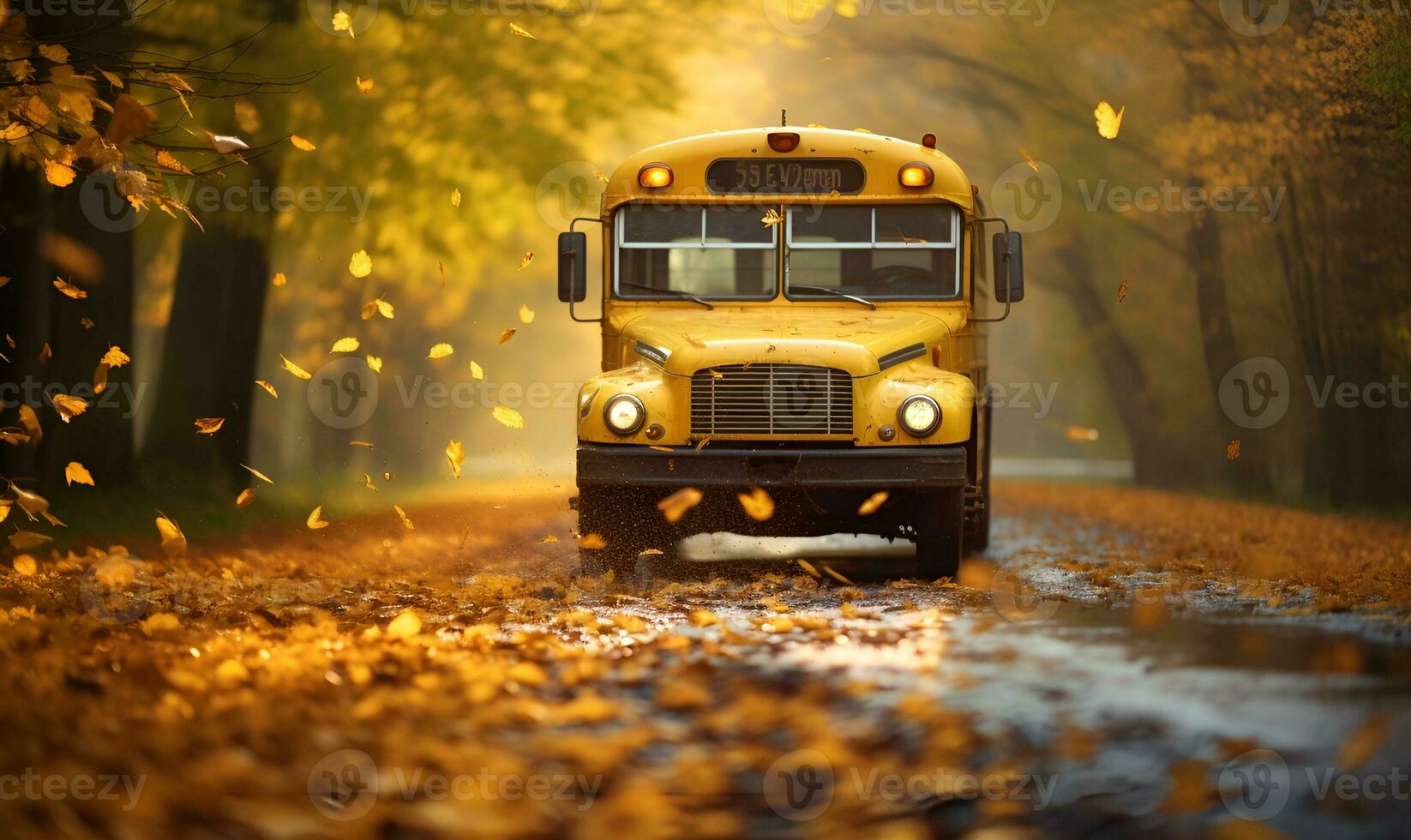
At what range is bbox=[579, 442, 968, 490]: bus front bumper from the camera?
895 cm

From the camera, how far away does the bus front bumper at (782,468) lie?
895cm

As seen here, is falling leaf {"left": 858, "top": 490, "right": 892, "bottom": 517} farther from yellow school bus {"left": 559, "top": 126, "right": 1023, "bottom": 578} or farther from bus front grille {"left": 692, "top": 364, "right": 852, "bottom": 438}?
bus front grille {"left": 692, "top": 364, "right": 852, "bottom": 438}

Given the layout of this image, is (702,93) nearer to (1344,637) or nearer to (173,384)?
(173,384)

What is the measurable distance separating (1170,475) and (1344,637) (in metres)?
22.3

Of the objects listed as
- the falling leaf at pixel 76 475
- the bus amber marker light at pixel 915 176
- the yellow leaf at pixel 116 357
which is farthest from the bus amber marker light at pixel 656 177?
the falling leaf at pixel 76 475

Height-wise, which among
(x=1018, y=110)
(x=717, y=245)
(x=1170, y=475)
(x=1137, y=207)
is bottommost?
(x=1170, y=475)

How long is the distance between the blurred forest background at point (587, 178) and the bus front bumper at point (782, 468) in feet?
6.88

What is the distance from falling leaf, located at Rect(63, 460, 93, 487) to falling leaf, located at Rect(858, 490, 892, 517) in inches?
274

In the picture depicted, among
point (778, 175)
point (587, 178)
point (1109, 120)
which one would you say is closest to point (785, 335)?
point (778, 175)

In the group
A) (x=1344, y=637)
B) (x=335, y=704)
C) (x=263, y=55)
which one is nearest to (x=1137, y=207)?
(x=263, y=55)

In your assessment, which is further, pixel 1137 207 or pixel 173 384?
pixel 1137 207

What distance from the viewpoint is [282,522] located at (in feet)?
50.7

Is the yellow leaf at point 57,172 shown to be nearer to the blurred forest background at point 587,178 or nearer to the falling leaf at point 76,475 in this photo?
the blurred forest background at point 587,178

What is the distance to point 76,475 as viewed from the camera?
1293 centimetres
